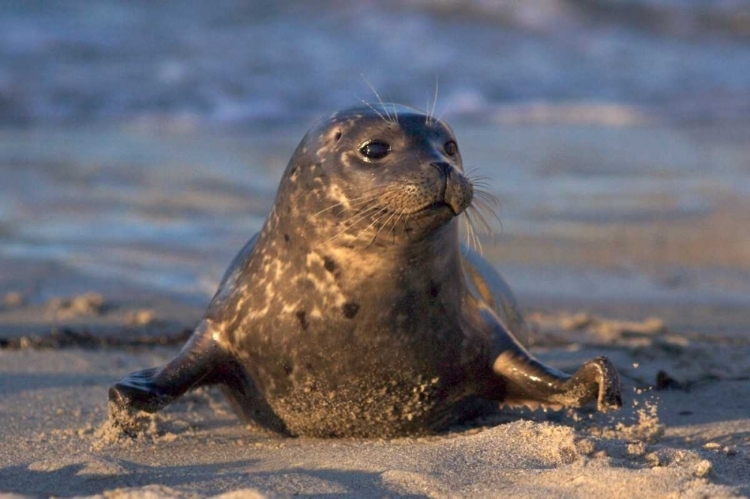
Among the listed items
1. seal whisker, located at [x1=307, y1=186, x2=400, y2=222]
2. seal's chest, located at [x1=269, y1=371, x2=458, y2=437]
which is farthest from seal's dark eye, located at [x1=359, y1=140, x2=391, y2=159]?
seal's chest, located at [x1=269, y1=371, x2=458, y2=437]

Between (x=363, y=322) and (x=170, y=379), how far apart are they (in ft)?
2.54

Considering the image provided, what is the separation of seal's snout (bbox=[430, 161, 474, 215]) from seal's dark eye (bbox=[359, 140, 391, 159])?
10.6 inches

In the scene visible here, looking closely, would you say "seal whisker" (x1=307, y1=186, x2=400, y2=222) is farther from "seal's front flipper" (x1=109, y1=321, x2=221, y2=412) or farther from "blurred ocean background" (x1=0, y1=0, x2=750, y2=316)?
"blurred ocean background" (x1=0, y1=0, x2=750, y2=316)

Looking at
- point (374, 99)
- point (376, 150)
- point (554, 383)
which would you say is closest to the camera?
point (376, 150)

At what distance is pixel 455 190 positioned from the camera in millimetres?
4145

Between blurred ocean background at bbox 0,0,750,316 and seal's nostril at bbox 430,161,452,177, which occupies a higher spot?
blurred ocean background at bbox 0,0,750,316

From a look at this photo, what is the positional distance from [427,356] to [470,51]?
15.7 metres

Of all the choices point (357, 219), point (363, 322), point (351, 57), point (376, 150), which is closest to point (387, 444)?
point (363, 322)

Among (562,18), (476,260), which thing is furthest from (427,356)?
(562,18)

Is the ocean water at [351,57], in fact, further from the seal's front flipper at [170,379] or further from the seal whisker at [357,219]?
the seal whisker at [357,219]

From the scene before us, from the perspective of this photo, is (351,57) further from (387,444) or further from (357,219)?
(387,444)

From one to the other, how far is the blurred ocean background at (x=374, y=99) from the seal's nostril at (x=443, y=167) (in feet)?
12.3

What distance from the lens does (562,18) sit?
22.4 m

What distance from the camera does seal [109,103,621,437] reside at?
4359 millimetres
